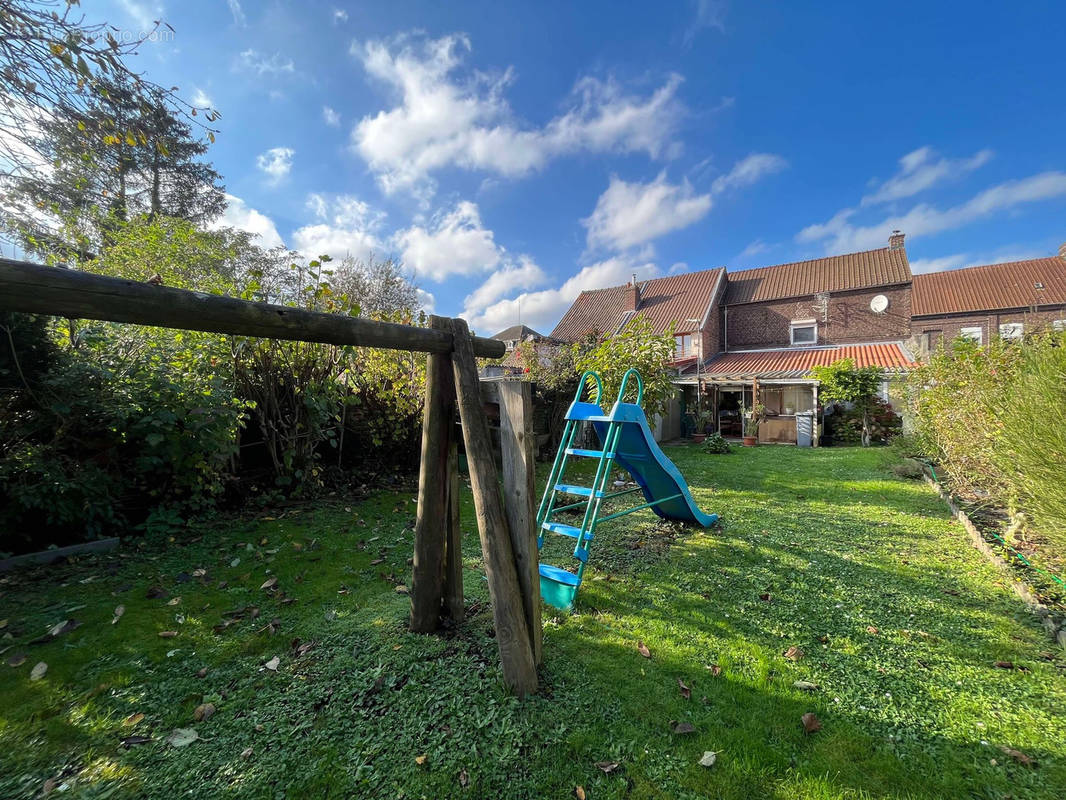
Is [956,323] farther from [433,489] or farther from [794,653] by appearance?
[433,489]

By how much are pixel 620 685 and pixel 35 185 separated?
773cm

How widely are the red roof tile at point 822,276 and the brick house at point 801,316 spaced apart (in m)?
0.04

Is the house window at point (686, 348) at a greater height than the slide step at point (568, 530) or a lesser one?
greater

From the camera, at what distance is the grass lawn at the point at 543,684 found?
5.88 feet

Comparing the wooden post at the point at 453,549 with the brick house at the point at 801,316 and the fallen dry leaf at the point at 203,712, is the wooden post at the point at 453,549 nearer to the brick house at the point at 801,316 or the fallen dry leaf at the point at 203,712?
the fallen dry leaf at the point at 203,712

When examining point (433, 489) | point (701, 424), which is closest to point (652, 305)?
point (701, 424)

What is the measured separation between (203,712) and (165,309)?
1.96 m

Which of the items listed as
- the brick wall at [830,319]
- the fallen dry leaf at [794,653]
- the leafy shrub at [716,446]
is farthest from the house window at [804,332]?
the fallen dry leaf at [794,653]

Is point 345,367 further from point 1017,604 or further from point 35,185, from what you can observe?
point 1017,604

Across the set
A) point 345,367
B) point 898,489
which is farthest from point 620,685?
→ point 898,489

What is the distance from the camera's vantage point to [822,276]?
2000 cm

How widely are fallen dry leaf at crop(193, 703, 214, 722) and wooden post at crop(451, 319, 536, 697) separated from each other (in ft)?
4.75

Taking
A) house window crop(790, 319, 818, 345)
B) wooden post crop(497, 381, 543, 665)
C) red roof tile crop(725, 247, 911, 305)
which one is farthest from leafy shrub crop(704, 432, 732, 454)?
red roof tile crop(725, 247, 911, 305)

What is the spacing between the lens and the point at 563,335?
944 inches
